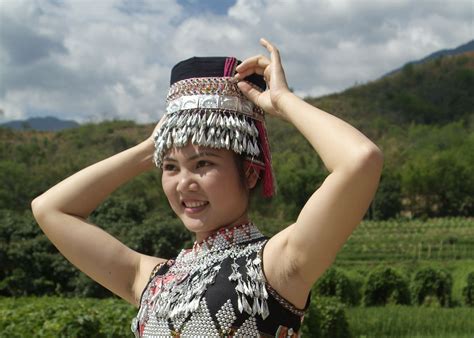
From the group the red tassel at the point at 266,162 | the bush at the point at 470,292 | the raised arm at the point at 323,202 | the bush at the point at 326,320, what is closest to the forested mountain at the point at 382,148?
the bush at the point at 326,320

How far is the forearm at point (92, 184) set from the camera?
167 centimetres

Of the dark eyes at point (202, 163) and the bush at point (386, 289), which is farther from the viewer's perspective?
the bush at point (386, 289)

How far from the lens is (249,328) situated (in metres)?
1.28

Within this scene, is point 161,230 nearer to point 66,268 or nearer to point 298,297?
point 66,268

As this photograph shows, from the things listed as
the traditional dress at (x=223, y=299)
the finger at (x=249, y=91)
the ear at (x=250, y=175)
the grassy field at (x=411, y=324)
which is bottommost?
the grassy field at (x=411, y=324)

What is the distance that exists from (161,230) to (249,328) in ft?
35.2

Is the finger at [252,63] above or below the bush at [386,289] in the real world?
above

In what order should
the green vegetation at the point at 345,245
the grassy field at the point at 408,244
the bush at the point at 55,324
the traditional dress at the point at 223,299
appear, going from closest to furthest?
the traditional dress at the point at 223,299
the bush at the point at 55,324
the green vegetation at the point at 345,245
the grassy field at the point at 408,244

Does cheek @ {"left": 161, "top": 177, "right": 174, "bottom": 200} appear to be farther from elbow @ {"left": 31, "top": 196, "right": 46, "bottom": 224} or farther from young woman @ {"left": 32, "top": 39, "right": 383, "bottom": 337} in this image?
elbow @ {"left": 31, "top": 196, "right": 46, "bottom": 224}

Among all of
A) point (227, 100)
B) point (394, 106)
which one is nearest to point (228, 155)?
point (227, 100)

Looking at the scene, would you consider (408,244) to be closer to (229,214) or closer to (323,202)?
(229,214)

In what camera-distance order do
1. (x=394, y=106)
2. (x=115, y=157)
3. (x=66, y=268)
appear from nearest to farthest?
1. (x=115, y=157)
2. (x=66, y=268)
3. (x=394, y=106)

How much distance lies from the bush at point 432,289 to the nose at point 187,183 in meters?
13.4

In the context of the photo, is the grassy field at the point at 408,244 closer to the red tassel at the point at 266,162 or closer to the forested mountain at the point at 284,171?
the forested mountain at the point at 284,171
